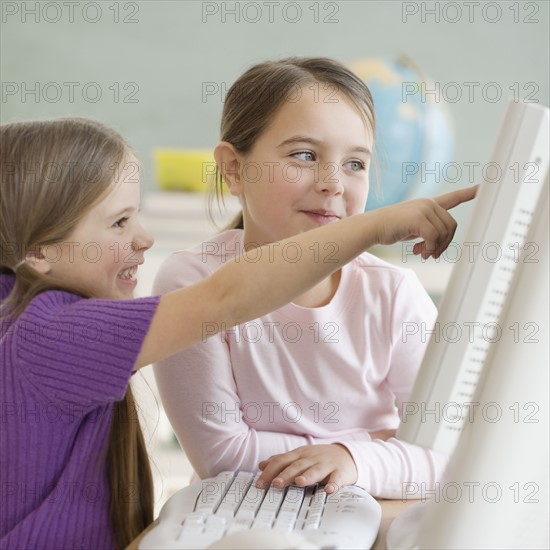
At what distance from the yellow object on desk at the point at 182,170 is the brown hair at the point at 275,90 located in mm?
1472

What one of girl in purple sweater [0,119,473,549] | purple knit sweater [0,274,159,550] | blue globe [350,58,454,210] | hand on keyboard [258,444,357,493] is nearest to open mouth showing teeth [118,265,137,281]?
girl in purple sweater [0,119,473,549]

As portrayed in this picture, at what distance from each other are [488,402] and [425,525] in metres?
0.11

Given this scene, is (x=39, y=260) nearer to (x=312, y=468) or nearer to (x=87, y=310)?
(x=87, y=310)

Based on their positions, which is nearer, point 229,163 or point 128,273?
point 128,273

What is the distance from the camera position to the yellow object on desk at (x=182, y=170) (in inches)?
102

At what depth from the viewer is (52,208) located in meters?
0.86

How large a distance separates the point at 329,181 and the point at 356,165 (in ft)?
0.19

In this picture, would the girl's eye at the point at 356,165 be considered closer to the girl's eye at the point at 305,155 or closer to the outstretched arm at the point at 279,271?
the girl's eye at the point at 305,155

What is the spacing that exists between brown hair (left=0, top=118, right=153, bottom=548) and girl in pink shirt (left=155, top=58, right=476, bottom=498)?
4.2 inches

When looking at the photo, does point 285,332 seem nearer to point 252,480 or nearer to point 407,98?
point 252,480

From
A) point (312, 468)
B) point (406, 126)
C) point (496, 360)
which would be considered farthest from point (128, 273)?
point (406, 126)

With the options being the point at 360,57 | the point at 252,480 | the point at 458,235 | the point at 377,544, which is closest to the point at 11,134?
the point at 252,480

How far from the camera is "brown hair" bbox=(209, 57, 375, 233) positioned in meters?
1.04

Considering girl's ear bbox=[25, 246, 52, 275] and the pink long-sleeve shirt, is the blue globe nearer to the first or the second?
the pink long-sleeve shirt
